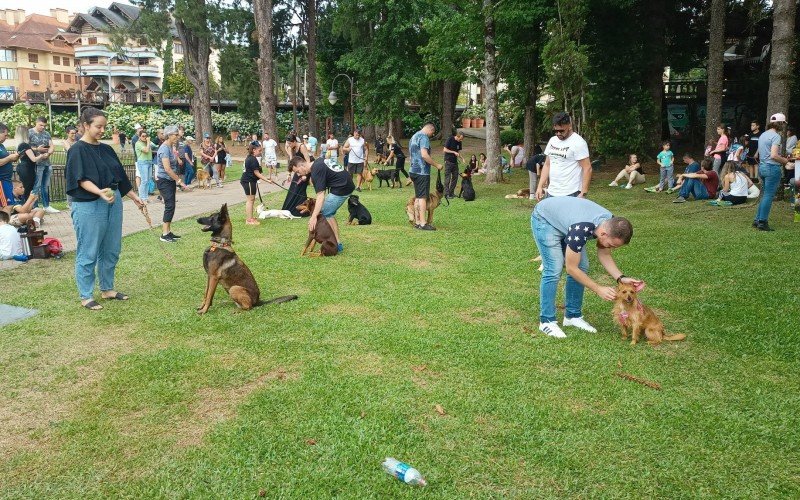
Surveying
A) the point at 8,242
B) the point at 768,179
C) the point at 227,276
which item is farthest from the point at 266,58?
the point at 227,276

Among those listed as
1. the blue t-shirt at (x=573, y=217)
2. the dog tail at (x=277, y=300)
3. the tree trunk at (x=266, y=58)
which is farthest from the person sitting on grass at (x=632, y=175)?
the dog tail at (x=277, y=300)

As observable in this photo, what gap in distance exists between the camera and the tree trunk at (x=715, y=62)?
663 inches

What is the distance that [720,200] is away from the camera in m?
14.1

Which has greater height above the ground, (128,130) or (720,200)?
(128,130)

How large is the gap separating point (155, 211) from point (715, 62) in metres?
15.7

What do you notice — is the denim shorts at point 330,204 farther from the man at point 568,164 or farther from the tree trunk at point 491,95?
the tree trunk at point 491,95

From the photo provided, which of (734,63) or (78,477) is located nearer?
(78,477)

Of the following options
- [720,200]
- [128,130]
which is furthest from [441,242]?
[128,130]

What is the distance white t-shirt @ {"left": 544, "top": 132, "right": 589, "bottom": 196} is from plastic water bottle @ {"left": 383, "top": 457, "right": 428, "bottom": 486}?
462 centimetres

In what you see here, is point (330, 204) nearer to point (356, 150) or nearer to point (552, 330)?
point (552, 330)

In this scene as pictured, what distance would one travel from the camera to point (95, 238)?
6.29 metres

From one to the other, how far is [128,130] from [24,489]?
5083 centimetres

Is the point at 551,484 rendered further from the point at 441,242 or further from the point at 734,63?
the point at 734,63

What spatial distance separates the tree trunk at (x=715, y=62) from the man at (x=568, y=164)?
→ 12685mm
